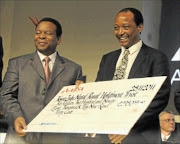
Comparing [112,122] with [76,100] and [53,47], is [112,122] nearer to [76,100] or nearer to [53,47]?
[76,100]

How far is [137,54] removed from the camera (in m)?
2.26

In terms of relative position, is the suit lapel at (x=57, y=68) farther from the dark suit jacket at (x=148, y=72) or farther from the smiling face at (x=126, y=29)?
the smiling face at (x=126, y=29)

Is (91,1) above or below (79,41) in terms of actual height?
above

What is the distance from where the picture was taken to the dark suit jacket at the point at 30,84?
230 centimetres

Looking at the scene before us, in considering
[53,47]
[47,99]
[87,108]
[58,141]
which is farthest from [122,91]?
[53,47]

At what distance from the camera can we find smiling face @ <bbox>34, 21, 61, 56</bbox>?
2494 mm

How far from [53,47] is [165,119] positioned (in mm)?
809

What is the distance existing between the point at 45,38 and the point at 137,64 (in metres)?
0.62

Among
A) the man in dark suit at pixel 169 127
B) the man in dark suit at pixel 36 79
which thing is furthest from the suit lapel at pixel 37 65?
the man in dark suit at pixel 169 127

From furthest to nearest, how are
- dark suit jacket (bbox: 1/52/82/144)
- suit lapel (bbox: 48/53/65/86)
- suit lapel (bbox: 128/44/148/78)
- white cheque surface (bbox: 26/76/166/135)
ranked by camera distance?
suit lapel (bbox: 48/53/65/86) → dark suit jacket (bbox: 1/52/82/144) → suit lapel (bbox: 128/44/148/78) → white cheque surface (bbox: 26/76/166/135)

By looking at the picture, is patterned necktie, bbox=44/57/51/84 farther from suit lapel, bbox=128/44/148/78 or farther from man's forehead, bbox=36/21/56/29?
suit lapel, bbox=128/44/148/78

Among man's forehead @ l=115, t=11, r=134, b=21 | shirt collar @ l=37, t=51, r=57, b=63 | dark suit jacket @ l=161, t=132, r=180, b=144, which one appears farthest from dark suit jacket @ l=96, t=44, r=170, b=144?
dark suit jacket @ l=161, t=132, r=180, b=144

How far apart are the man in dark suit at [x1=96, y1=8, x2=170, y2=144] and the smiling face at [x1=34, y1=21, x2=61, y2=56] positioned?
0.36 meters

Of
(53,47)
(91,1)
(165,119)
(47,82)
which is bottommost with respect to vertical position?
(165,119)
